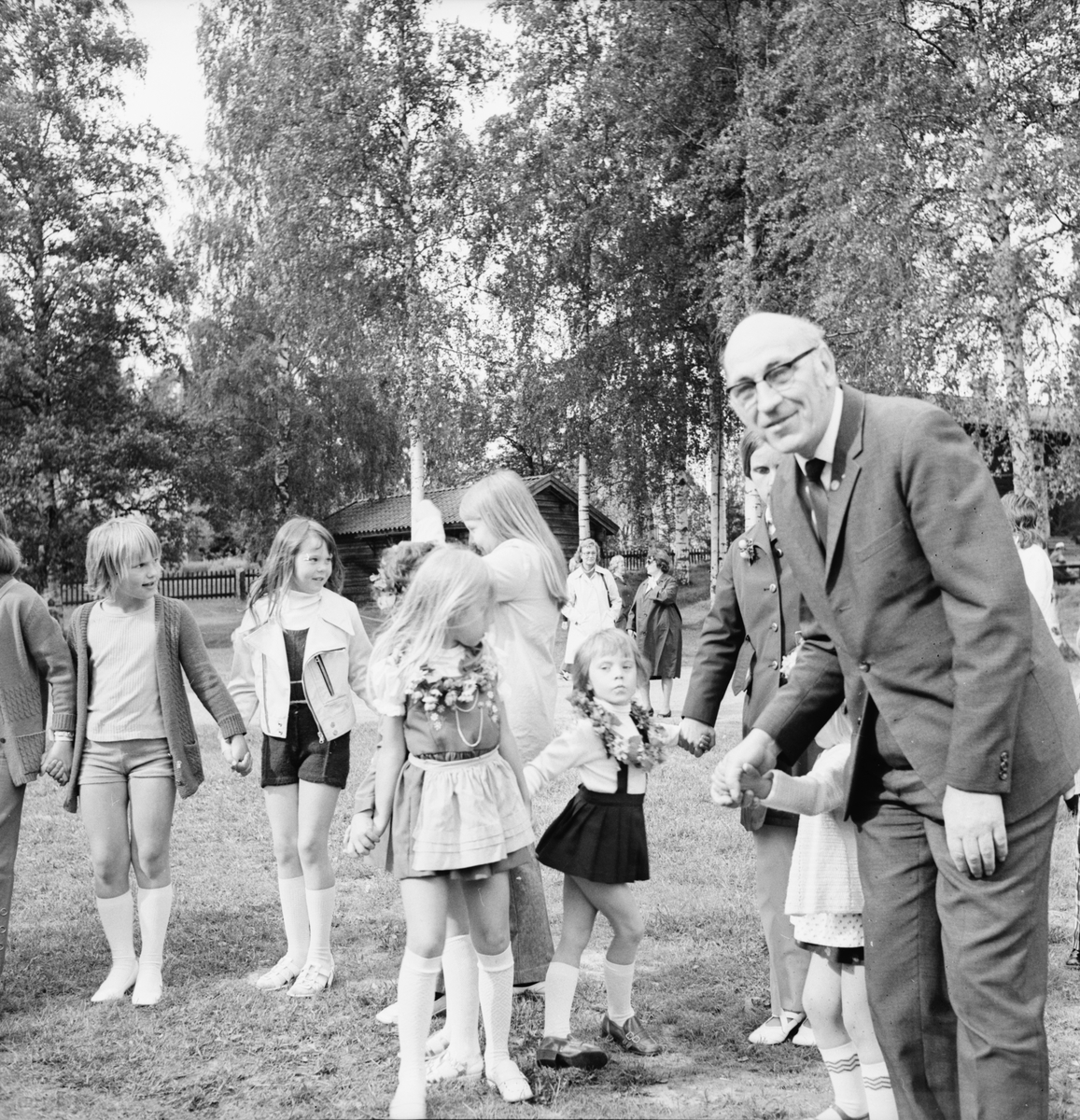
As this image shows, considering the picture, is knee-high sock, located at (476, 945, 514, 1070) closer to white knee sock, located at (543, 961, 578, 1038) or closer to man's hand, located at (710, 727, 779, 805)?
white knee sock, located at (543, 961, 578, 1038)

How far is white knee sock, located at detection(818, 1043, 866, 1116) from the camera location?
3391 mm

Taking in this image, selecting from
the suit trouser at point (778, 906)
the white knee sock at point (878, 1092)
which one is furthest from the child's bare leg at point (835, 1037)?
the suit trouser at point (778, 906)

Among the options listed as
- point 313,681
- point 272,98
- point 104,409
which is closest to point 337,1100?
point 313,681

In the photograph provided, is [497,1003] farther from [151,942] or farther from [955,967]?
[151,942]

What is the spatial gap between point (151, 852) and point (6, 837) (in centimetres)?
55

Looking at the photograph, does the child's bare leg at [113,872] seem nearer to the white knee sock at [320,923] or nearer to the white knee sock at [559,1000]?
the white knee sock at [320,923]

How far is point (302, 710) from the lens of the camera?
4.80 m

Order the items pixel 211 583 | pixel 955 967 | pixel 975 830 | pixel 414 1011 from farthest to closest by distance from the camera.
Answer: pixel 211 583 → pixel 414 1011 → pixel 955 967 → pixel 975 830

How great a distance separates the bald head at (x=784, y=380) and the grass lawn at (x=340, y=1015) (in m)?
2.09

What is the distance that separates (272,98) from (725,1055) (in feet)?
80.3

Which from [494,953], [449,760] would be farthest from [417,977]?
[449,760]

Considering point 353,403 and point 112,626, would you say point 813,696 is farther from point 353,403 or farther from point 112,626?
point 353,403

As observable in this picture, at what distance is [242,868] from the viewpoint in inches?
274

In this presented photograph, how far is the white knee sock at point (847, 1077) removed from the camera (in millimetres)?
3391
